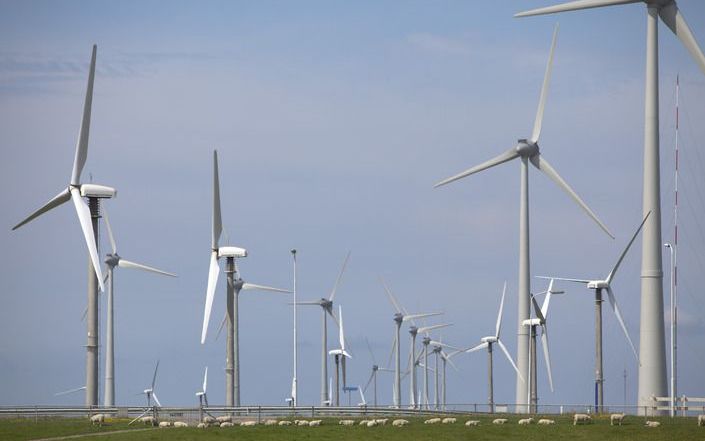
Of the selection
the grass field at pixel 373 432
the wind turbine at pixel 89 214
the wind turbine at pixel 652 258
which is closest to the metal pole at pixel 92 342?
the wind turbine at pixel 89 214

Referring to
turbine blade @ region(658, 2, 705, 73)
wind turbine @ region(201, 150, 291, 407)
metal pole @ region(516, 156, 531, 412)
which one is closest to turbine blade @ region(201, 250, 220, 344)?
wind turbine @ region(201, 150, 291, 407)

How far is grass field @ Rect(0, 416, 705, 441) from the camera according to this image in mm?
74562

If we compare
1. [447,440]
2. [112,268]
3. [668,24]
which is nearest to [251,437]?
[447,440]

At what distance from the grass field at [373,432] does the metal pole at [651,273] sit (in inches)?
469

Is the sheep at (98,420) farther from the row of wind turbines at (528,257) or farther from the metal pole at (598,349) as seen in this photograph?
the metal pole at (598,349)

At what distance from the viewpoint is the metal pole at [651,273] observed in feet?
320

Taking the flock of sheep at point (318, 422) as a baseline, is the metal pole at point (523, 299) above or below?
above

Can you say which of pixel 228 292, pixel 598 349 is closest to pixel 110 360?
pixel 228 292

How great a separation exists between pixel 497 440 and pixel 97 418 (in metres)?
25.0

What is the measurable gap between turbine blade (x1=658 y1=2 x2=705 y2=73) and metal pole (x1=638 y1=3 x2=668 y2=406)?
3.21 meters

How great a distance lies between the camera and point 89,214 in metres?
96.8

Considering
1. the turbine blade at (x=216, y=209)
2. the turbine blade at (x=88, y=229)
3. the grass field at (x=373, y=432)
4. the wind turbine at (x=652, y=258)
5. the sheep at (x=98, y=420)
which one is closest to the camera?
the grass field at (x=373, y=432)

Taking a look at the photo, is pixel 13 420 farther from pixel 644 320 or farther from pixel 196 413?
pixel 644 320

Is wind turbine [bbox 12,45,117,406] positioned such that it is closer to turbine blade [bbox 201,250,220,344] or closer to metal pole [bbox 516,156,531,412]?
turbine blade [bbox 201,250,220,344]
